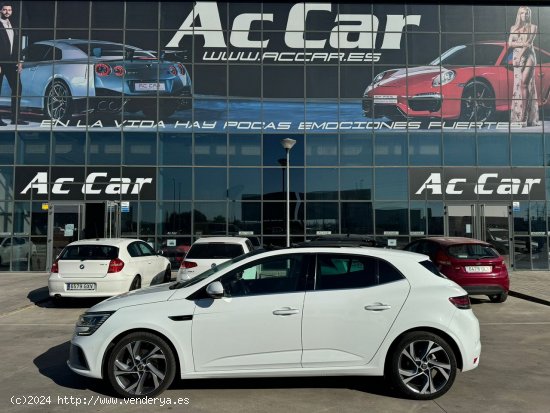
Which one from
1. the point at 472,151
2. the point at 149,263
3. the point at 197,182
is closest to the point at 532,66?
the point at 472,151

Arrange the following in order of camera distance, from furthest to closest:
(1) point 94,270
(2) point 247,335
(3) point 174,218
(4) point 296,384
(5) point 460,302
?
(3) point 174,218
(1) point 94,270
(4) point 296,384
(5) point 460,302
(2) point 247,335

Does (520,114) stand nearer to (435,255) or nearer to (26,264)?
(435,255)

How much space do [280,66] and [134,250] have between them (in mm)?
11126

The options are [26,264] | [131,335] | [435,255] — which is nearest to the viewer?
[131,335]

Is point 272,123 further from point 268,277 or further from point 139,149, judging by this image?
point 268,277

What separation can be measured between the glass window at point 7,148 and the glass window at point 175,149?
5.89 metres

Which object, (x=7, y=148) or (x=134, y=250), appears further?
(x=7, y=148)

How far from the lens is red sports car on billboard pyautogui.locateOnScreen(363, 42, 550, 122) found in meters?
18.5

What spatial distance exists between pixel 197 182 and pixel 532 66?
14.8m

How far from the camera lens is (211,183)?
18141mm

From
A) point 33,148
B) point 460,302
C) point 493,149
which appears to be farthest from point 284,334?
point 33,148

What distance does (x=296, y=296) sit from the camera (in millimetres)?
4664

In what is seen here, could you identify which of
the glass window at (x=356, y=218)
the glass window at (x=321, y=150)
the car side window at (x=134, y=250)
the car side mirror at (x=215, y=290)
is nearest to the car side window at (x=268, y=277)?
the car side mirror at (x=215, y=290)

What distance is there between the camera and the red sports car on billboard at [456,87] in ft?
60.7
